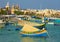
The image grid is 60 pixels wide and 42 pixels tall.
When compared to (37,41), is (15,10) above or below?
below

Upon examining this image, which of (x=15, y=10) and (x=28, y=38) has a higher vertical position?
(x=28, y=38)

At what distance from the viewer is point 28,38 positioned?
40938 millimetres

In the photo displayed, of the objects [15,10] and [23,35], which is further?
[15,10]

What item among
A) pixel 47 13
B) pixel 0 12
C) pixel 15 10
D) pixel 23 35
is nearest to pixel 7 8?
pixel 15 10

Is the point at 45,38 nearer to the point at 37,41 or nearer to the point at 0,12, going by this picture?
the point at 37,41

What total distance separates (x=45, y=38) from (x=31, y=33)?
2322 millimetres

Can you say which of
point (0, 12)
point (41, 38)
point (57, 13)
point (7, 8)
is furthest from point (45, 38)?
point (57, 13)

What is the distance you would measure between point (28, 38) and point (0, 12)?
82008 millimetres

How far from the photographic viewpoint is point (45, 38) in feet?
135

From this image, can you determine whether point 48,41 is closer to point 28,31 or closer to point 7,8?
point 28,31

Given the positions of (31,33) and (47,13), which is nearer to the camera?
(31,33)

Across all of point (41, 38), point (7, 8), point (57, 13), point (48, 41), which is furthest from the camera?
point (57, 13)

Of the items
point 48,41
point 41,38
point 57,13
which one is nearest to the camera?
point 48,41

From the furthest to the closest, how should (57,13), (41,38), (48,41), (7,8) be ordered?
(57,13)
(7,8)
(41,38)
(48,41)
